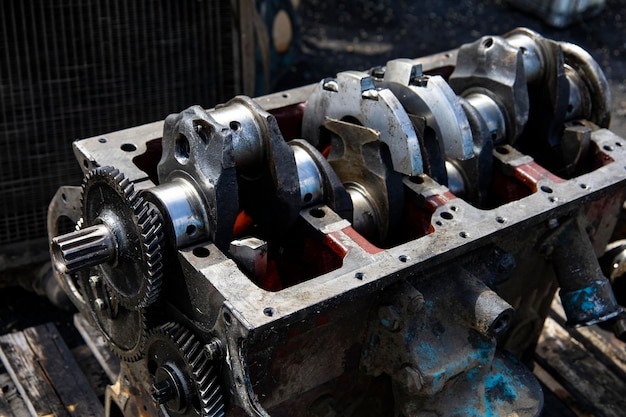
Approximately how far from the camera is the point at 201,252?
6.50ft

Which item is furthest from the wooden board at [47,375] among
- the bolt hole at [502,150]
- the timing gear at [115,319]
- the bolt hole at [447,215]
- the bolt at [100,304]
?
the bolt hole at [502,150]

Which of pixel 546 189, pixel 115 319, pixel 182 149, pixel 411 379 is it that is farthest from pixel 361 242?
pixel 115 319

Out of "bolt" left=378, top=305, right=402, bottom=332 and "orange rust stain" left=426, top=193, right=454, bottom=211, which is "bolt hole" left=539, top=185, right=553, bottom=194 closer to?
"orange rust stain" left=426, top=193, right=454, bottom=211

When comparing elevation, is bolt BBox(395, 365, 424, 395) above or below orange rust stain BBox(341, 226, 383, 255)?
below

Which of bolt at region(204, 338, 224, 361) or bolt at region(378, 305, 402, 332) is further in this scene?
bolt at region(378, 305, 402, 332)

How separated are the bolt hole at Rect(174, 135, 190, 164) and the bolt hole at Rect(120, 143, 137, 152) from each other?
274 mm

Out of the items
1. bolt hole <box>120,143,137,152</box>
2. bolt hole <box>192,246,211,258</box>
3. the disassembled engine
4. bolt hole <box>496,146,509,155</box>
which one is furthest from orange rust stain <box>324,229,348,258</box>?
bolt hole <box>496,146,509,155</box>

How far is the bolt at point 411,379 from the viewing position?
209 cm

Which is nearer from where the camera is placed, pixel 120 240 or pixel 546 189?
pixel 120 240

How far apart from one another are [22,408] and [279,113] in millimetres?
1330

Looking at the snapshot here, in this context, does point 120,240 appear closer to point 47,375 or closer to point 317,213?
point 317,213

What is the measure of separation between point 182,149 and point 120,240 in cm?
28

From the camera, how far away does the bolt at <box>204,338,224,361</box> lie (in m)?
1.90

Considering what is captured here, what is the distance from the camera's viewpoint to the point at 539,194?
233 centimetres
